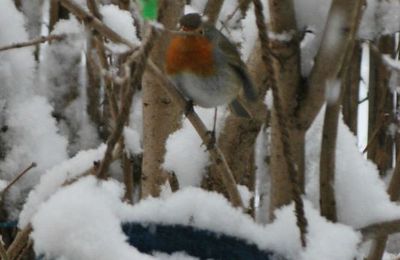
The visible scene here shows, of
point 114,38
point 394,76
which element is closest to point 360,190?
point 114,38

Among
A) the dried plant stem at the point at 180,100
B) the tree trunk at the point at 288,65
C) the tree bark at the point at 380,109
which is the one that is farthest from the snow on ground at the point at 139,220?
the tree bark at the point at 380,109

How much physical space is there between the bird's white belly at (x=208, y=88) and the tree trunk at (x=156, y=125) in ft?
0.26

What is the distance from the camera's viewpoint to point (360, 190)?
1.82 metres

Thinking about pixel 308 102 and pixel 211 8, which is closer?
pixel 308 102

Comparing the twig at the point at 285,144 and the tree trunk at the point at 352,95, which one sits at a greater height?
the twig at the point at 285,144

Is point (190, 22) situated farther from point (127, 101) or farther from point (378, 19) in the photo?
point (127, 101)

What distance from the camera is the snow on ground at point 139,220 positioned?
3.65ft

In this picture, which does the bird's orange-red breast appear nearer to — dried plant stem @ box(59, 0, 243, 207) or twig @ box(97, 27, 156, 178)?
dried plant stem @ box(59, 0, 243, 207)

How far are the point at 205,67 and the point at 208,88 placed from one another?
66 mm

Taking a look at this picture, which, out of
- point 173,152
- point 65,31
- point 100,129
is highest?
point 173,152

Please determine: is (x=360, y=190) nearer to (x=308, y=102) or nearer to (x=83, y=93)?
(x=308, y=102)

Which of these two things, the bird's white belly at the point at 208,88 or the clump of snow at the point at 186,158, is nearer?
the clump of snow at the point at 186,158

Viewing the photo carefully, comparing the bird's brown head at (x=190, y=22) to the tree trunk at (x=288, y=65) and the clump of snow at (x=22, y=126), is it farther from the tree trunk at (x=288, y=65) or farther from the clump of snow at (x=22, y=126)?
the clump of snow at (x=22, y=126)

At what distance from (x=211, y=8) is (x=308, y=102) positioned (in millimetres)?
454
